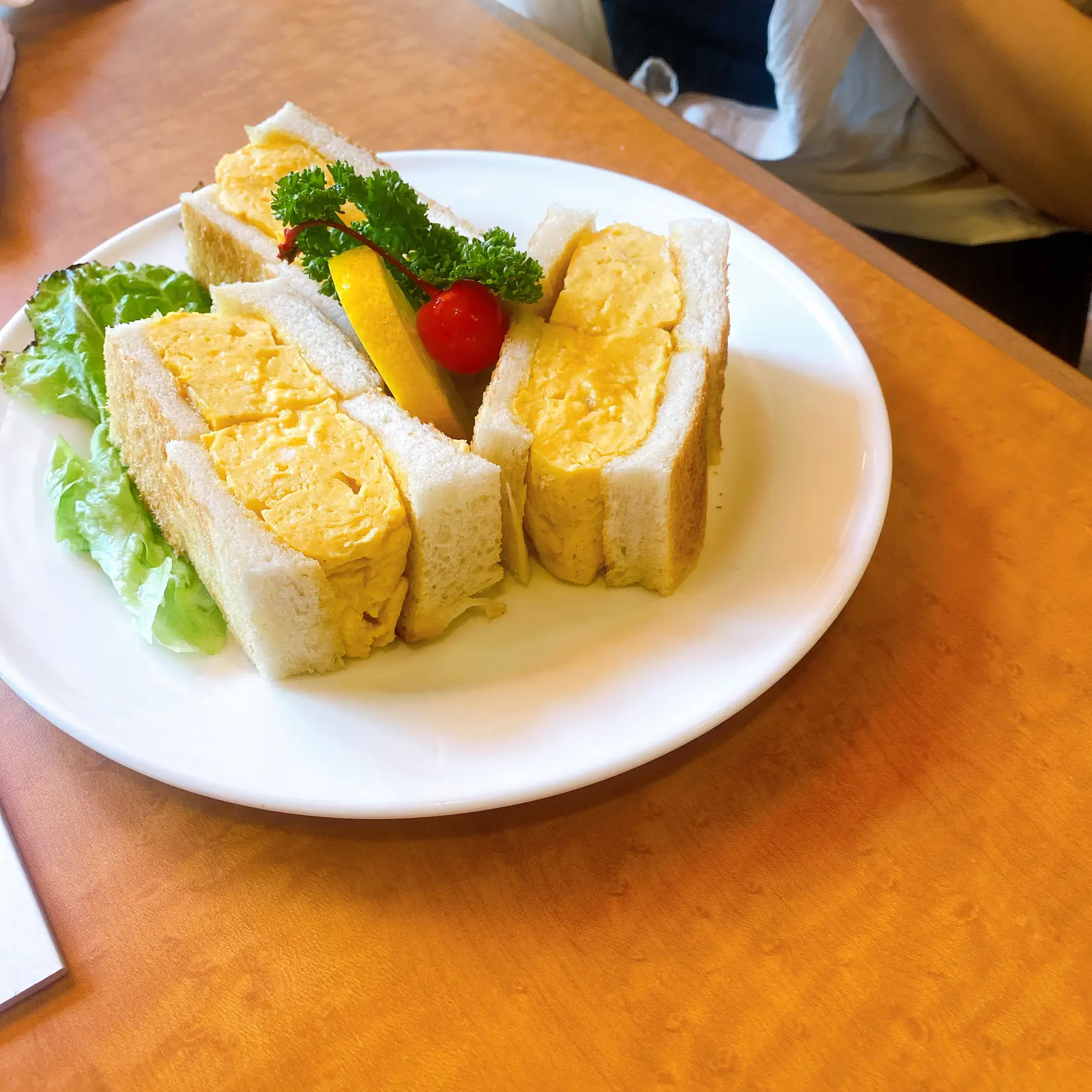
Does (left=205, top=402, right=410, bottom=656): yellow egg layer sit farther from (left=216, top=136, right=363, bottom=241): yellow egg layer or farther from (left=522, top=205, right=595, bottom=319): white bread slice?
(left=216, top=136, right=363, bottom=241): yellow egg layer

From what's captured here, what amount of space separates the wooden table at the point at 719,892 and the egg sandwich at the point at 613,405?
0.33 metres

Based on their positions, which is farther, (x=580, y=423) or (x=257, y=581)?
(x=580, y=423)

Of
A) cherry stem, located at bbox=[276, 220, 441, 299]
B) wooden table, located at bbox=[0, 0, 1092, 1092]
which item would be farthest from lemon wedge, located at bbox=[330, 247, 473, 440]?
wooden table, located at bbox=[0, 0, 1092, 1092]

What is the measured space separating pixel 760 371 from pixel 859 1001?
3.53 feet

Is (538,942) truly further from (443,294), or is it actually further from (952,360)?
(952,360)

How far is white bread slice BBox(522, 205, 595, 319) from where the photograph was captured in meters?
1.65

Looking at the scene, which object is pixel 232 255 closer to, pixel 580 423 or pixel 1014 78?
pixel 580 423

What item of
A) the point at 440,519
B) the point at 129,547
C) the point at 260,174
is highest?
the point at 260,174

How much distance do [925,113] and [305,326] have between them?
1.74m

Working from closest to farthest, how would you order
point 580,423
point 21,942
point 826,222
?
point 21,942 → point 580,423 → point 826,222

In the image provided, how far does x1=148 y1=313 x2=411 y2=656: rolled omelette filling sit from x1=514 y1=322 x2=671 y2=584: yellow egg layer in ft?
0.77

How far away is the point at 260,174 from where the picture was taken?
1890 mm

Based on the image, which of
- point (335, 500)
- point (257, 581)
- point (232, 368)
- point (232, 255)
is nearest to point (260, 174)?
point (232, 255)

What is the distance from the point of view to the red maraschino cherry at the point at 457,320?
151 cm
